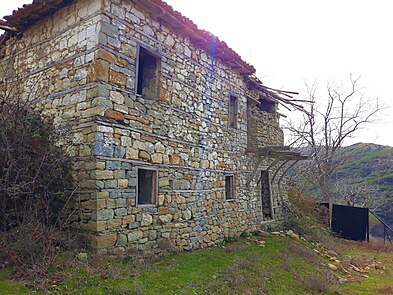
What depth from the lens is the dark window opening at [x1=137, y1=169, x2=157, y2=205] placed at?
655 centimetres

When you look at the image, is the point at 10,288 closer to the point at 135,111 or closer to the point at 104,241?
the point at 104,241

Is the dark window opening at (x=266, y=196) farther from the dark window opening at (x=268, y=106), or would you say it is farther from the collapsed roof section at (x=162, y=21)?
the collapsed roof section at (x=162, y=21)

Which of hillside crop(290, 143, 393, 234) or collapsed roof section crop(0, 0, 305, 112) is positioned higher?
collapsed roof section crop(0, 0, 305, 112)

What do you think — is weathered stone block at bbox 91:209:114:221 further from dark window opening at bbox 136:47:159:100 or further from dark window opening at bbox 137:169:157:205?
dark window opening at bbox 136:47:159:100

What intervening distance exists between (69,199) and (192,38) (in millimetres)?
5054

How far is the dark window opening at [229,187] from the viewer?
948cm

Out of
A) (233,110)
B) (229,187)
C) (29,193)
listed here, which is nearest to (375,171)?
(233,110)

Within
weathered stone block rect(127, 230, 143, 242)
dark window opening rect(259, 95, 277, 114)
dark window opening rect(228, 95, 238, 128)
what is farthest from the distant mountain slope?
weathered stone block rect(127, 230, 143, 242)

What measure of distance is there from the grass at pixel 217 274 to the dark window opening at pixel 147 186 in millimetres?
1274

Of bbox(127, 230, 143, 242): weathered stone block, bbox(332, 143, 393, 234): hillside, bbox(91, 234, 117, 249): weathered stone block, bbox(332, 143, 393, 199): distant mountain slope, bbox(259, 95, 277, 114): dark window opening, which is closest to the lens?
bbox(91, 234, 117, 249): weathered stone block

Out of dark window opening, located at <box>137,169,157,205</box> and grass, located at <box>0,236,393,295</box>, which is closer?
grass, located at <box>0,236,393,295</box>

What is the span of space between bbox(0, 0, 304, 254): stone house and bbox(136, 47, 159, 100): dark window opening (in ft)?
0.08

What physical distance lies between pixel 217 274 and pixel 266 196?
640 centimetres

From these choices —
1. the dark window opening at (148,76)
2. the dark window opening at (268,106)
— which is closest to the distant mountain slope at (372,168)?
the dark window opening at (268,106)
